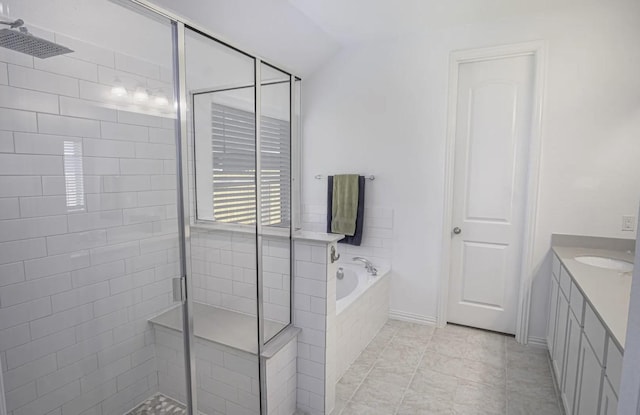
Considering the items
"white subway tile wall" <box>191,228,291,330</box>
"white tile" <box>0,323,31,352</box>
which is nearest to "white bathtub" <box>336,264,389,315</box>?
"white subway tile wall" <box>191,228,291,330</box>

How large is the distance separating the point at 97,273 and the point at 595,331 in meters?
2.36

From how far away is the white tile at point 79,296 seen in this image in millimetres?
1678

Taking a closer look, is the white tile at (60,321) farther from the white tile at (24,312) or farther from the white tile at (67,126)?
the white tile at (67,126)

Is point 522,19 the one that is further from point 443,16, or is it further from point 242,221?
point 242,221

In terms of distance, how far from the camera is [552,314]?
256cm

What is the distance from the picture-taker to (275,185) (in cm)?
204

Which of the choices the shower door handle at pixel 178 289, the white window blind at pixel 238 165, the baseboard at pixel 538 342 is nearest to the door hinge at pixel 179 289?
the shower door handle at pixel 178 289

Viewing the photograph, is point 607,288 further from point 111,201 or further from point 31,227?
point 31,227

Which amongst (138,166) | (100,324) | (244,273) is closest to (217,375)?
(244,273)

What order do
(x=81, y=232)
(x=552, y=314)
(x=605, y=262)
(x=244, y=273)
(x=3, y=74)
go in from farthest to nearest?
1. (x=552, y=314)
2. (x=605, y=262)
3. (x=244, y=273)
4. (x=81, y=232)
5. (x=3, y=74)

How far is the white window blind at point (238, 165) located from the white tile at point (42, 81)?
0.64 m

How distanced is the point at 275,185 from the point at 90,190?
0.92 m

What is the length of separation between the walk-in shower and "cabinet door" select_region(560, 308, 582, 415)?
1534mm

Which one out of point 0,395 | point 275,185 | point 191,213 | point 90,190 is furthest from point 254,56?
point 0,395
